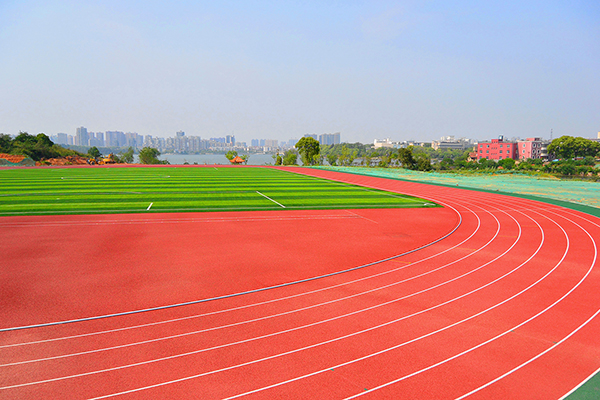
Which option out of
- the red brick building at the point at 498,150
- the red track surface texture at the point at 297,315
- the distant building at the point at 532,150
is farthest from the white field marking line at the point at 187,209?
the distant building at the point at 532,150

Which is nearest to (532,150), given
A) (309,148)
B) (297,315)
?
(309,148)

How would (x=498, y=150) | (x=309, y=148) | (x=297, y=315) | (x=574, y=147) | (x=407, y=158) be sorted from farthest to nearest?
(x=498, y=150)
(x=309, y=148)
(x=574, y=147)
(x=407, y=158)
(x=297, y=315)

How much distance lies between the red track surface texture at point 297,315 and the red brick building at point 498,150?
4185 inches

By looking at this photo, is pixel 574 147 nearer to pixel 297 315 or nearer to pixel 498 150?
pixel 498 150

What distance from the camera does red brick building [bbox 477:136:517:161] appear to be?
104m

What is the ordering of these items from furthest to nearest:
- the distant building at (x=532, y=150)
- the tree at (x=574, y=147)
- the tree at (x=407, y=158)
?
the distant building at (x=532, y=150), the tree at (x=574, y=147), the tree at (x=407, y=158)

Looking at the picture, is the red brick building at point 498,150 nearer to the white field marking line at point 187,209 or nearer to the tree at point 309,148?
the tree at point 309,148

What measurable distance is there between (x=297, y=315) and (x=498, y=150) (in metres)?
118

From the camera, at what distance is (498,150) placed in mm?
105562

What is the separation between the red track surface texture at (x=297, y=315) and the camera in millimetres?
4469

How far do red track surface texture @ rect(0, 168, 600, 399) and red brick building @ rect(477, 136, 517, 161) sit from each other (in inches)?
4185

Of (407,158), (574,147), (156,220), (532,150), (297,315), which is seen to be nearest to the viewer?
(297,315)

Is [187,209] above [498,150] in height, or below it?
below

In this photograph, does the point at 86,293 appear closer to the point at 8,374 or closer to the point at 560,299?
the point at 8,374
